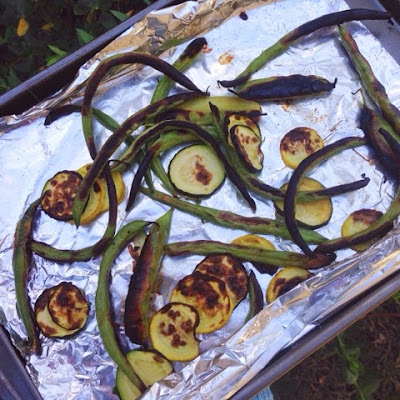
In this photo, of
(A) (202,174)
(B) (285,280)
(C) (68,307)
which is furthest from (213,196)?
(C) (68,307)

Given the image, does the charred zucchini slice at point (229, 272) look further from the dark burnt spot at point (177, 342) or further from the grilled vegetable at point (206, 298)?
the dark burnt spot at point (177, 342)

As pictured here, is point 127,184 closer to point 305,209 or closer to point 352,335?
point 305,209

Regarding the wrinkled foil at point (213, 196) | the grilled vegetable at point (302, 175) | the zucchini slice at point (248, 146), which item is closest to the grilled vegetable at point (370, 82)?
the wrinkled foil at point (213, 196)

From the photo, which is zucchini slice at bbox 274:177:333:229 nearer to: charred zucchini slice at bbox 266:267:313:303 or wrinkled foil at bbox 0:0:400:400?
wrinkled foil at bbox 0:0:400:400

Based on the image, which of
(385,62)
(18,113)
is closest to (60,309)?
(18,113)

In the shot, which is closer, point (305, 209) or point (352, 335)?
point (305, 209)

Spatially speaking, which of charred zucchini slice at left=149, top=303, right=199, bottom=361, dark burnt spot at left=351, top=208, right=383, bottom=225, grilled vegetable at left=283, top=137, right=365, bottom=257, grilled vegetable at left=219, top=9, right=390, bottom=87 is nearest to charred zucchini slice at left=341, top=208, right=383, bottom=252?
dark burnt spot at left=351, top=208, right=383, bottom=225

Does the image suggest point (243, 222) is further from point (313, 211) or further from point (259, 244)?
point (313, 211)
